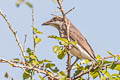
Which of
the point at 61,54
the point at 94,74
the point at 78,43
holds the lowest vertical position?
the point at 94,74

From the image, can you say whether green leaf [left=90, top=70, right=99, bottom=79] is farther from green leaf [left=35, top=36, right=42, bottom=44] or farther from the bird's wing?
the bird's wing

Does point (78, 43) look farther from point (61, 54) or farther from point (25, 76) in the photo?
point (25, 76)

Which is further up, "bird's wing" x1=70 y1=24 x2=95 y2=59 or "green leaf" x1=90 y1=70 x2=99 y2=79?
"bird's wing" x1=70 y1=24 x2=95 y2=59

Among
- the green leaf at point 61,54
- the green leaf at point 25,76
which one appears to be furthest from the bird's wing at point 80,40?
the green leaf at point 25,76

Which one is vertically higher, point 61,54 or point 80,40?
point 80,40

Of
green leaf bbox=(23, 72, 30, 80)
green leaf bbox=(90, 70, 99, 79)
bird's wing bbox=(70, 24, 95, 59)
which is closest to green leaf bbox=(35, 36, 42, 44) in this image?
green leaf bbox=(23, 72, 30, 80)

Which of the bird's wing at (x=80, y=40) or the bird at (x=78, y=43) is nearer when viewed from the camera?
the bird at (x=78, y=43)

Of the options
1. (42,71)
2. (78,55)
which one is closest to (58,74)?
(42,71)

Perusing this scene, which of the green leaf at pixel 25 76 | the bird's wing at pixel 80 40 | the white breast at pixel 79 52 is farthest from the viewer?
the bird's wing at pixel 80 40

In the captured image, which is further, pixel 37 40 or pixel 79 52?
pixel 79 52

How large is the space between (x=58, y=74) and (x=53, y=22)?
11.8ft

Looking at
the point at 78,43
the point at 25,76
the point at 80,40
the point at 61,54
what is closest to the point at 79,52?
the point at 78,43

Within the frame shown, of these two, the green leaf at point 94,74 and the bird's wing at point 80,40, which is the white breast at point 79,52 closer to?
the bird's wing at point 80,40

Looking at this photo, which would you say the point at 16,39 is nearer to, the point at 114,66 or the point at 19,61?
the point at 19,61
